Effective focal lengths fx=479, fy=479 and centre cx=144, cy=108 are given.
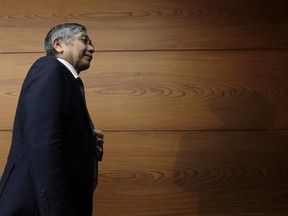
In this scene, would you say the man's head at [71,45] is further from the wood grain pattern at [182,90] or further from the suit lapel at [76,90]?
the wood grain pattern at [182,90]

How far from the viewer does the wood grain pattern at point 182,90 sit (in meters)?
1.72

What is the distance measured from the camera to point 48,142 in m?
0.97

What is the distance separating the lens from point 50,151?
964mm

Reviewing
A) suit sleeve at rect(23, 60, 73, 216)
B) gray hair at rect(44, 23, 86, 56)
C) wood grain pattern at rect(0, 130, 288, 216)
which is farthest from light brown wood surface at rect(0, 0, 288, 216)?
suit sleeve at rect(23, 60, 73, 216)

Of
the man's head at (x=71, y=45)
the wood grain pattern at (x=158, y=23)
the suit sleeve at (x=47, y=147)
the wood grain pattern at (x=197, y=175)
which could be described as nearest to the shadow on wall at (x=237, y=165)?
the wood grain pattern at (x=197, y=175)

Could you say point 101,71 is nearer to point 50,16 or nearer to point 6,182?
point 50,16

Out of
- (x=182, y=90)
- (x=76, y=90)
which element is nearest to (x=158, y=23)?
(x=182, y=90)

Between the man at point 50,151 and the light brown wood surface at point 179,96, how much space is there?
0.56 meters

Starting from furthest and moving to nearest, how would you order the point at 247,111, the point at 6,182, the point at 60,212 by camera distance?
the point at 247,111 < the point at 6,182 < the point at 60,212

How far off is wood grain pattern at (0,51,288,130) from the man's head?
1.40 ft

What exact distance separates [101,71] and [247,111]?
546mm

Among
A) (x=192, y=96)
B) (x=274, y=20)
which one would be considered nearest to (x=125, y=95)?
(x=192, y=96)

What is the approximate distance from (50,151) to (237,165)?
91 centimetres

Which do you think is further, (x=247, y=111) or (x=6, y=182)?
(x=247, y=111)
